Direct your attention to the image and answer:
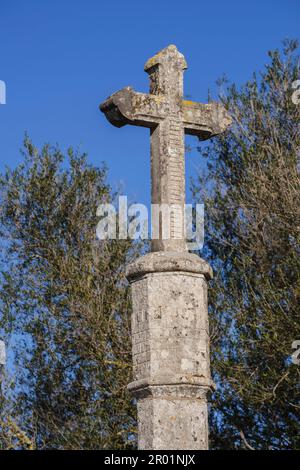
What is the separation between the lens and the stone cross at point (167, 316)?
8961 mm

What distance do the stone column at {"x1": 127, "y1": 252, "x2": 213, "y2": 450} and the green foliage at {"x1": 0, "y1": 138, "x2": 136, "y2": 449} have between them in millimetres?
8202

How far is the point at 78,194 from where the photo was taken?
20203 mm

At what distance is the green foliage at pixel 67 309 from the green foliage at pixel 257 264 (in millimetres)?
1865

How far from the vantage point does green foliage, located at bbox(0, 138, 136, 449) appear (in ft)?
59.2

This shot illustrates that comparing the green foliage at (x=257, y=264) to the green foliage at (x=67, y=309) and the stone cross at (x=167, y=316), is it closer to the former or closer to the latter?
the green foliage at (x=67, y=309)

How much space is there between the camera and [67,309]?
19000 mm

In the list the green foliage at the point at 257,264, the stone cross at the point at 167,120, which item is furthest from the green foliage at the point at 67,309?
the stone cross at the point at 167,120

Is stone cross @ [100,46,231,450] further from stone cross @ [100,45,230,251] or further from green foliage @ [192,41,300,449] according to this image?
green foliage @ [192,41,300,449]

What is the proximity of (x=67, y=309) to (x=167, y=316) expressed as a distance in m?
9.98
